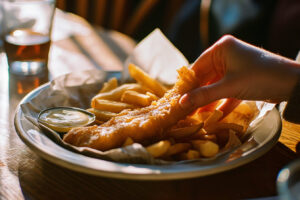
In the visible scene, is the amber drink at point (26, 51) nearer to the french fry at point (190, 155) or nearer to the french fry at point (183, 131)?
the french fry at point (183, 131)

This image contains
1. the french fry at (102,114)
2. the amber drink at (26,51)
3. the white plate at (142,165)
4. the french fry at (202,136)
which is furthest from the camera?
the amber drink at (26,51)

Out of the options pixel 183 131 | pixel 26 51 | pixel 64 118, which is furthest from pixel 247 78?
pixel 26 51

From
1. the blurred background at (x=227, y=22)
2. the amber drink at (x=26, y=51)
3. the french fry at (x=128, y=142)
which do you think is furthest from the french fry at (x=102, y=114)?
the blurred background at (x=227, y=22)

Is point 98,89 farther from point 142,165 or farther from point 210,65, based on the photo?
point 142,165

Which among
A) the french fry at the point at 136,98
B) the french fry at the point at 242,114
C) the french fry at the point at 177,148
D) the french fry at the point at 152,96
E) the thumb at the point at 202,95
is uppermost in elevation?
the thumb at the point at 202,95

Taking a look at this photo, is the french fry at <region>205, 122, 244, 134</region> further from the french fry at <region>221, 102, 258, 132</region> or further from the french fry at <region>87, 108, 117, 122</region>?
the french fry at <region>87, 108, 117, 122</region>

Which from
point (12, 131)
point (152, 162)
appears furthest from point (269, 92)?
point (12, 131)
